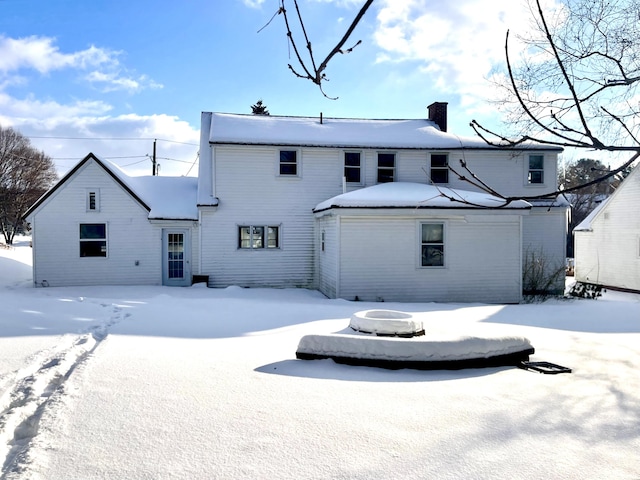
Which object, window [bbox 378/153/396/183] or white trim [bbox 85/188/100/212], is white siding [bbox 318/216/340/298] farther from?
white trim [bbox 85/188/100/212]

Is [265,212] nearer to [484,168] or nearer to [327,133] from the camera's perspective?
[327,133]

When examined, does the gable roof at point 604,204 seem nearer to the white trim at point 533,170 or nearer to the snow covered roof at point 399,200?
the white trim at point 533,170

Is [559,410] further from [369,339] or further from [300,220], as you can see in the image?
[300,220]

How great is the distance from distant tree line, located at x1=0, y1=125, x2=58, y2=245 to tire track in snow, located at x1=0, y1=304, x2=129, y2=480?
4581cm

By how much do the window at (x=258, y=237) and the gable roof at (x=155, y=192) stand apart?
6.18 ft

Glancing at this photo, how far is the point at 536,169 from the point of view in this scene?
774 inches

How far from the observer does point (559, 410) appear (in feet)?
15.8

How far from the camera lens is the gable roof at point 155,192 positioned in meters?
17.7

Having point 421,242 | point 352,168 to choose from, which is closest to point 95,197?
point 352,168

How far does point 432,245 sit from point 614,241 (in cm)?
1638

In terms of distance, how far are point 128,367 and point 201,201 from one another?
1220 centimetres

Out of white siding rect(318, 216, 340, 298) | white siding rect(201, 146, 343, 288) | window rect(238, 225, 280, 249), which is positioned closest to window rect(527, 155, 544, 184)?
white siding rect(201, 146, 343, 288)

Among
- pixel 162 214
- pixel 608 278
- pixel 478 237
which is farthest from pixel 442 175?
pixel 608 278

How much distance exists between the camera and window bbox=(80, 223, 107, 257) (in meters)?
17.8
